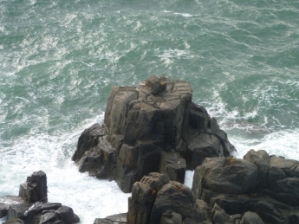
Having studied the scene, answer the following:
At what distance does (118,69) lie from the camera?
52.6m

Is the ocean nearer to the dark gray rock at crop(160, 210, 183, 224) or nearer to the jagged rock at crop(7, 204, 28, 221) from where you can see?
the jagged rock at crop(7, 204, 28, 221)

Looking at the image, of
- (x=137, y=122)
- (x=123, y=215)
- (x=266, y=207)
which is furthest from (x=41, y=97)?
(x=266, y=207)

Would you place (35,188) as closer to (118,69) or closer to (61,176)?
(61,176)

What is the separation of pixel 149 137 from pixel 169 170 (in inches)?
80.8

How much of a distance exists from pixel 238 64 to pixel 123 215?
23132 mm

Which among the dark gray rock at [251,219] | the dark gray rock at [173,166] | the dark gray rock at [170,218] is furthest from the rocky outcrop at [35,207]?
the dark gray rock at [251,219]

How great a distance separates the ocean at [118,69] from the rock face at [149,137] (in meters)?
1.20

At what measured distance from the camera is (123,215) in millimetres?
32969

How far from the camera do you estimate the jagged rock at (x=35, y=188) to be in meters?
35.5

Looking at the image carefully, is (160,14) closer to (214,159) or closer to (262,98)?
(262,98)

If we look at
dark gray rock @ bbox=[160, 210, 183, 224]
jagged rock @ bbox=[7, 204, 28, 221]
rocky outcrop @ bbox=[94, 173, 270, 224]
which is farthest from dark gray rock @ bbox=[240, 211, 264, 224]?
jagged rock @ bbox=[7, 204, 28, 221]

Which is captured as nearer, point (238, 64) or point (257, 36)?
point (238, 64)

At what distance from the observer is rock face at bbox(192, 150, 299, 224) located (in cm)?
3266

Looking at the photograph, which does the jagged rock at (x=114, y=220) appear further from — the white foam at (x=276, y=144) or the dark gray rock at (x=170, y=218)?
the white foam at (x=276, y=144)
